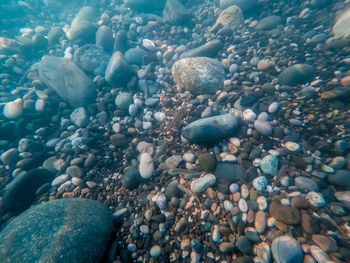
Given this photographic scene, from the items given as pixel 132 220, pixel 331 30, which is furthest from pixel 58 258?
pixel 331 30

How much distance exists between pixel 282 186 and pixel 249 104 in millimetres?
1592

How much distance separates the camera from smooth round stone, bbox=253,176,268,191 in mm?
2248

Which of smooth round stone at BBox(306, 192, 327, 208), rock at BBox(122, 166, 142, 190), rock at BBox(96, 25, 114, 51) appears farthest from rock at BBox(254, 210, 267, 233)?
rock at BBox(96, 25, 114, 51)

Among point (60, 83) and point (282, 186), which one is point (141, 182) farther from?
point (60, 83)

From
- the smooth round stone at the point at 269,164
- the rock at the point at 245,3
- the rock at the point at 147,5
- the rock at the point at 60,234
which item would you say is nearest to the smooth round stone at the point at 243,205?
the smooth round stone at the point at 269,164

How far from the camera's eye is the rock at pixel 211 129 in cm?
276

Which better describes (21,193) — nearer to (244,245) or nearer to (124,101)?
(124,101)

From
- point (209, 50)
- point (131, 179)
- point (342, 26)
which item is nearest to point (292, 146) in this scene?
point (131, 179)

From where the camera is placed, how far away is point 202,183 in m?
2.44

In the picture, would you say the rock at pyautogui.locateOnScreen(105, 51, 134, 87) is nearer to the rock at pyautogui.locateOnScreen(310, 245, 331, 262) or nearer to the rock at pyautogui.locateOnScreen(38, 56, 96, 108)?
the rock at pyautogui.locateOnScreen(38, 56, 96, 108)

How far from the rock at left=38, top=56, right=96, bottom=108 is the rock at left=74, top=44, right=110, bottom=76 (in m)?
0.36

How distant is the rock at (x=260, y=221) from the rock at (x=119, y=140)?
263cm

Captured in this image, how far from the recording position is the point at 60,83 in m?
4.46

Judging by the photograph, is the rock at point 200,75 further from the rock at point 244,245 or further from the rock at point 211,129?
the rock at point 244,245
